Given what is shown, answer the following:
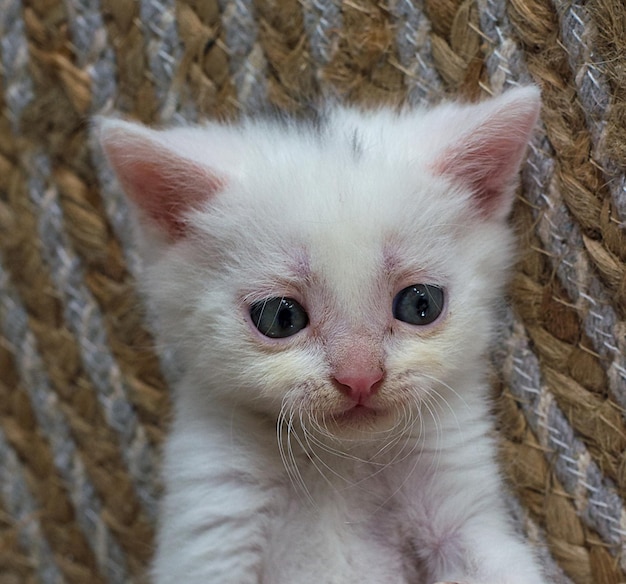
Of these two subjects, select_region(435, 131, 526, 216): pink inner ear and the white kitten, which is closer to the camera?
the white kitten

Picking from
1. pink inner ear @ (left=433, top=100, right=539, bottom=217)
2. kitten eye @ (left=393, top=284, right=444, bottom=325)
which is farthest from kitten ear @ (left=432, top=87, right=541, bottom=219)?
kitten eye @ (left=393, top=284, right=444, bottom=325)

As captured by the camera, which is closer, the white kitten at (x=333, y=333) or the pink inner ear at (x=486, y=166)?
the white kitten at (x=333, y=333)

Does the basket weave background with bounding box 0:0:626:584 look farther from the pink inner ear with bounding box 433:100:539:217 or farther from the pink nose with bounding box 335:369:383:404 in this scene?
the pink nose with bounding box 335:369:383:404

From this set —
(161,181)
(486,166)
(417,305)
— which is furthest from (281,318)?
(486,166)

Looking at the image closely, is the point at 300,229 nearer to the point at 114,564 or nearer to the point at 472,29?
the point at 472,29

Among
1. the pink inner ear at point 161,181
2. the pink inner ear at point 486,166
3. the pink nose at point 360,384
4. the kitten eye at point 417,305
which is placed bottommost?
the pink nose at point 360,384

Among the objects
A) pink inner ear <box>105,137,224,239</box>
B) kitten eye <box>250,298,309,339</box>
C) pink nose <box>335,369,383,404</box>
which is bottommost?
pink nose <box>335,369,383,404</box>

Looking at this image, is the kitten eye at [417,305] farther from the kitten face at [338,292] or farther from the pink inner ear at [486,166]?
the pink inner ear at [486,166]

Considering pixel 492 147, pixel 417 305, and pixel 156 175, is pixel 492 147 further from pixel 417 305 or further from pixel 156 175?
pixel 156 175

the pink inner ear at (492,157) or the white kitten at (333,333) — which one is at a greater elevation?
the pink inner ear at (492,157)

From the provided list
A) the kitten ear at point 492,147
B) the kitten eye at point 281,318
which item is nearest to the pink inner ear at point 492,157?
the kitten ear at point 492,147
